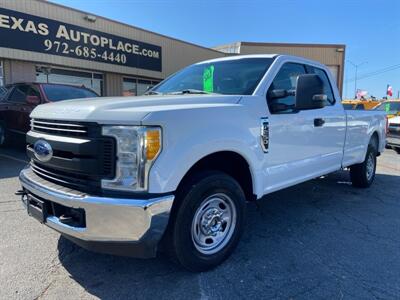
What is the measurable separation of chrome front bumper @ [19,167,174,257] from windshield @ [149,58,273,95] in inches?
61.5

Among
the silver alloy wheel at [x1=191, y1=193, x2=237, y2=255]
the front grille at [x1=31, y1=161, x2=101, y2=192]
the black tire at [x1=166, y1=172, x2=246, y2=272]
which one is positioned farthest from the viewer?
the silver alloy wheel at [x1=191, y1=193, x2=237, y2=255]

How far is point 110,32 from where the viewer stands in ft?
47.5

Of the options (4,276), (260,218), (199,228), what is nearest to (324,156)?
(260,218)

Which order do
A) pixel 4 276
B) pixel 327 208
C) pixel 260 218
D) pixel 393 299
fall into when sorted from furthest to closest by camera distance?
pixel 327 208
pixel 260 218
pixel 4 276
pixel 393 299

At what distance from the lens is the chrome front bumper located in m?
2.30

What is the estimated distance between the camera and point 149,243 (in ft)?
7.78

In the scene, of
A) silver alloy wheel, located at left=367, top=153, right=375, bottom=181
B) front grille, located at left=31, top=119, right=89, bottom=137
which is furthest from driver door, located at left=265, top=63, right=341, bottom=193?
silver alloy wheel, located at left=367, top=153, right=375, bottom=181

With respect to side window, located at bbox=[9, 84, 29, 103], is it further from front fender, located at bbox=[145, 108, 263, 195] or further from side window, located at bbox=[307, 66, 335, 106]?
front fender, located at bbox=[145, 108, 263, 195]

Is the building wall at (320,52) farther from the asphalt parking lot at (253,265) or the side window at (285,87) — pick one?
the asphalt parking lot at (253,265)

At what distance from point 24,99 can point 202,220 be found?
265 inches

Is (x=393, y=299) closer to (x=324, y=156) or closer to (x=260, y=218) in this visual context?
(x=260, y=218)

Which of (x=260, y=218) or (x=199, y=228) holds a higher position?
(x=199, y=228)

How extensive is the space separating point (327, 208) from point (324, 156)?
852 mm

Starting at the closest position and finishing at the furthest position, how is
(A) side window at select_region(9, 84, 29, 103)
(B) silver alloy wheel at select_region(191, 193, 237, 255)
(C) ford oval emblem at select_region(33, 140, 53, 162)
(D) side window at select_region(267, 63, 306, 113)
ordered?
(C) ford oval emblem at select_region(33, 140, 53, 162)
(B) silver alloy wheel at select_region(191, 193, 237, 255)
(D) side window at select_region(267, 63, 306, 113)
(A) side window at select_region(9, 84, 29, 103)
